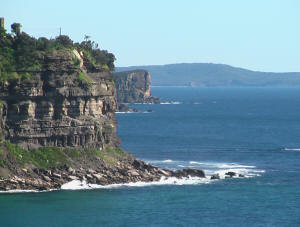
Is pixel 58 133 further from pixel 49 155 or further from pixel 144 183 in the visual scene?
pixel 144 183

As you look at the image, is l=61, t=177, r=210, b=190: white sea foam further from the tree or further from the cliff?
the tree

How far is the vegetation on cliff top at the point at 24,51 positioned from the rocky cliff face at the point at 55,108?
1.09 meters

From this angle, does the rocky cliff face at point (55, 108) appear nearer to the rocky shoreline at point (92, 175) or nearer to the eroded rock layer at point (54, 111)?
the eroded rock layer at point (54, 111)

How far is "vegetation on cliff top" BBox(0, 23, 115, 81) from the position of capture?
396 feet

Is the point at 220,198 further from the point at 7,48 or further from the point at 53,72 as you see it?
the point at 7,48

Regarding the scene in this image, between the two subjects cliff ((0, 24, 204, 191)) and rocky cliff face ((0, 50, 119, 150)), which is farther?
rocky cliff face ((0, 50, 119, 150))

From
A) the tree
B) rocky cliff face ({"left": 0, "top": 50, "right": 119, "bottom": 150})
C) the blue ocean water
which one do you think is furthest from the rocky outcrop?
the tree

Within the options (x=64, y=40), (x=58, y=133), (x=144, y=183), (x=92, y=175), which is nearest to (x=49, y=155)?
(x=58, y=133)

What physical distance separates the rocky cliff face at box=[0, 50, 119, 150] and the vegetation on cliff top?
109 centimetres

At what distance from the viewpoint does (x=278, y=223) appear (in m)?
97.4

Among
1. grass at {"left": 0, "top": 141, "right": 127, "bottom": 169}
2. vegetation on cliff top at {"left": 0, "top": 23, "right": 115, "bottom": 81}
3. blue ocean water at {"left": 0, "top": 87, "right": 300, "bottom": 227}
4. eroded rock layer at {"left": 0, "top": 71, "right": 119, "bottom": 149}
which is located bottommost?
blue ocean water at {"left": 0, "top": 87, "right": 300, "bottom": 227}

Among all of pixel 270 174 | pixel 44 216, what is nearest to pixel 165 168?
pixel 270 174

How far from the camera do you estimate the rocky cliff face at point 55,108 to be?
11825 centimetres

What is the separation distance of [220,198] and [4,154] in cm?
2837
